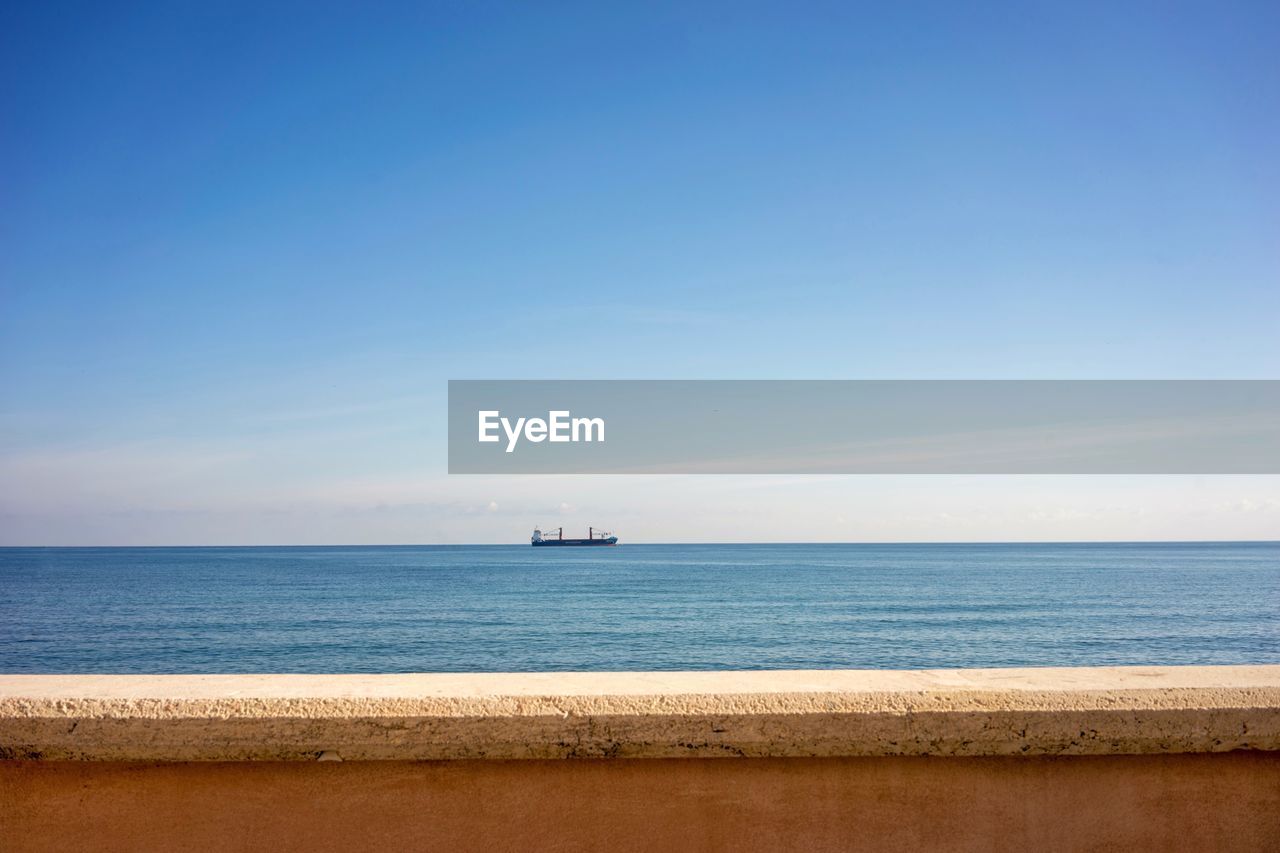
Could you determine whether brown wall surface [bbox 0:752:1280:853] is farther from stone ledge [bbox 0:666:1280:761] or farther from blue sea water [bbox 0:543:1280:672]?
blue sea water [bbox 0:543:1280:672]

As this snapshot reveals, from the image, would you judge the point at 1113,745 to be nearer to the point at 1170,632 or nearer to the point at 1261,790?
the point at 1261,790

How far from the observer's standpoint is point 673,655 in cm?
3828

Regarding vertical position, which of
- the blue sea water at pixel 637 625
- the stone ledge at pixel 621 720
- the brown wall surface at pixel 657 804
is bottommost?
the blue sea water at pixel 637 625

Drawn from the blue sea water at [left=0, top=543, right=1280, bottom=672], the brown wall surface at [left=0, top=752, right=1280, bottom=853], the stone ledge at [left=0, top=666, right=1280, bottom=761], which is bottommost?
the blue sea water at [left=0, top=543, right=1280, bottom=672]

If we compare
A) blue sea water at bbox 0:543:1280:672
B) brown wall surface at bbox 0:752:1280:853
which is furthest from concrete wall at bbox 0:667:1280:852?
blue sea water at bbox 0:543:1280:672

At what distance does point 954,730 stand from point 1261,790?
62 cm

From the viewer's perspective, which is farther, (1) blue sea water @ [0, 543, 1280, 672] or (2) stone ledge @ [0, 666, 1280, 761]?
(1) blue sea water @ [0, 543, 1280, 672]

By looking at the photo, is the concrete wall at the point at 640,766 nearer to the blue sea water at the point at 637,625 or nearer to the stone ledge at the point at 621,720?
the stone ledge at the point at 621,720

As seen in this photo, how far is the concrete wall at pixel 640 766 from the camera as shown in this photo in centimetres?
164

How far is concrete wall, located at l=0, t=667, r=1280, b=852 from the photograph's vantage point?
164 centimetres

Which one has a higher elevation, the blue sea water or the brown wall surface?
the brown wall surface

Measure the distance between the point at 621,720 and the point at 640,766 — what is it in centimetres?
11

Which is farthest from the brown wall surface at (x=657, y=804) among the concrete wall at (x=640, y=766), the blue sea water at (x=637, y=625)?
the blue sea water at (x=637, y=625)

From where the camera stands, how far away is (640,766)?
171 centimetres
